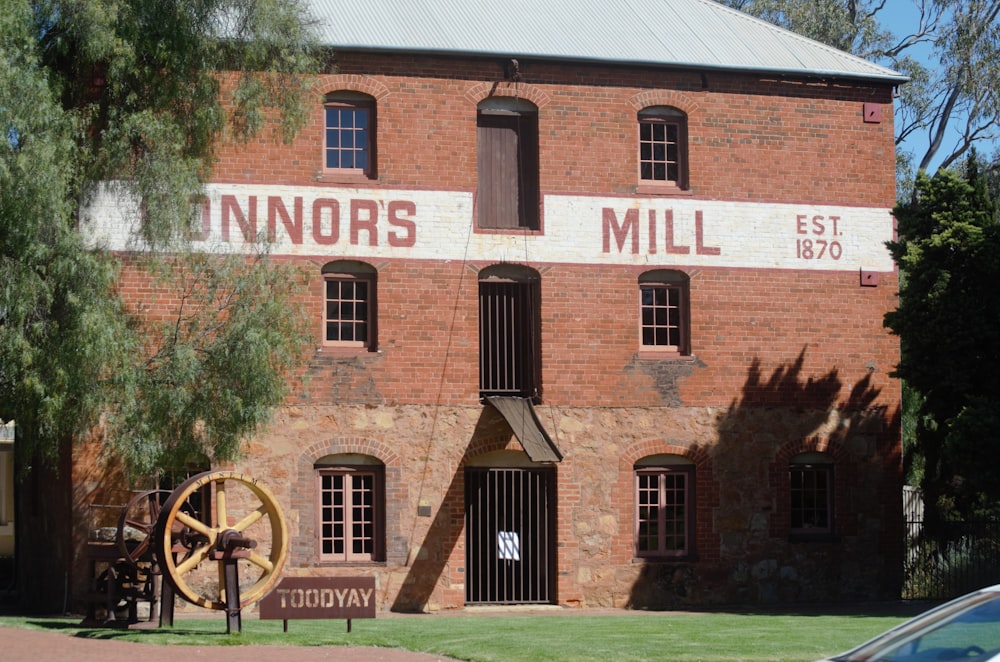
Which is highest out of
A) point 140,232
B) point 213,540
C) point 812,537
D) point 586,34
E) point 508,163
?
point 586,34

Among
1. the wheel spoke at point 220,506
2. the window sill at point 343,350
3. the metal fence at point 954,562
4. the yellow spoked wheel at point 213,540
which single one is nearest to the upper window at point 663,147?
the window sill at point 343,350

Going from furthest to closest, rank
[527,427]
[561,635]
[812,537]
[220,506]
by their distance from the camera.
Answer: [812,537] < [527,427] < [220,506] < [561,635]

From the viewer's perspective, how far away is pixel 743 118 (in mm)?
24141

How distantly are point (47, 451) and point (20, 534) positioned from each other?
6.84 meters

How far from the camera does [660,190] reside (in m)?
23.6

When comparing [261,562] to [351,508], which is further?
[351,508]

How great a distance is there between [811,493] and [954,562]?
308cm

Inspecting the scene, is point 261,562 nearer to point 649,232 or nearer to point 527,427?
point 527,427

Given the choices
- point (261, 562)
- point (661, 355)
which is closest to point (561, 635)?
point (261, 562)

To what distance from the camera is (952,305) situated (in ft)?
73.2

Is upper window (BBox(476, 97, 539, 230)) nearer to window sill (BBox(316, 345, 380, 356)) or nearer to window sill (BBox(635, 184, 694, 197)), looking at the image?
window sill (BBox(635, 184, 694, 197))

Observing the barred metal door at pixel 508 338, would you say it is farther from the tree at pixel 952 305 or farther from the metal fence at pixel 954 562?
the metal fence at pixel 954 562

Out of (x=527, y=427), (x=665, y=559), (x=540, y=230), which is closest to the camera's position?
(x=527, y=427)

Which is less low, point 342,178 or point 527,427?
point 342,178
